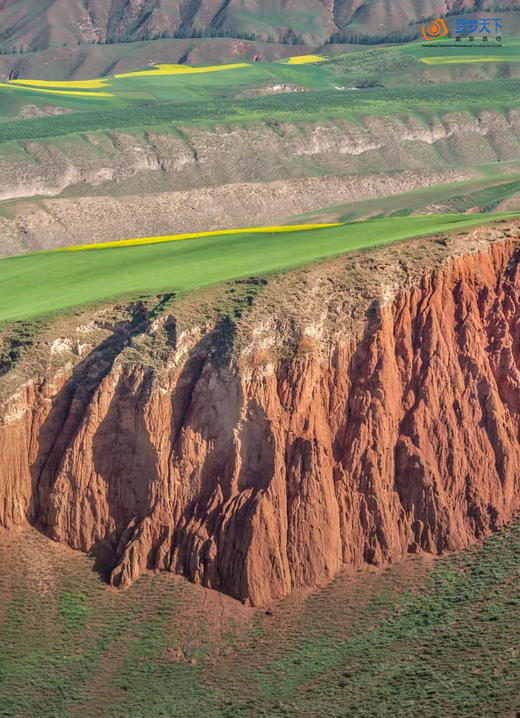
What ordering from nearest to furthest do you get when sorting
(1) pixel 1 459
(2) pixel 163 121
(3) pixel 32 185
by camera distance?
(1) pixel 1 459
(3) pixel 32 185
(2) pixel 163 121

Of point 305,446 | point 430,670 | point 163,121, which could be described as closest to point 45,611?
point 305,446

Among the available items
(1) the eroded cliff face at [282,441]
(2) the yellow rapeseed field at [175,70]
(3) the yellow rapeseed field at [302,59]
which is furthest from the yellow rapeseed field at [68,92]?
(1) the eroded cliff face at [282,441]

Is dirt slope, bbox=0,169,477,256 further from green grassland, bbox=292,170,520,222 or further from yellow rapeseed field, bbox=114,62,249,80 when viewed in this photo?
yellow rapeseed field, bbox=114,62,249,80

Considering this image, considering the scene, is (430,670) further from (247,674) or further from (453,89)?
(453,89)

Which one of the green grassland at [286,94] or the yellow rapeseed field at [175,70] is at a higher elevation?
the yellow rapeseed field at [175,70]

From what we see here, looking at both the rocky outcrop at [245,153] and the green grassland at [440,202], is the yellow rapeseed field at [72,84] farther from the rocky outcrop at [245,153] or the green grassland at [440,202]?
the green grassland at [440,202]

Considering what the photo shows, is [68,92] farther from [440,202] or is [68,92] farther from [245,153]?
[440,202]
